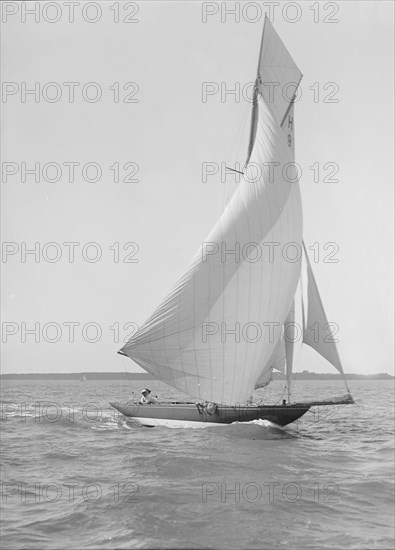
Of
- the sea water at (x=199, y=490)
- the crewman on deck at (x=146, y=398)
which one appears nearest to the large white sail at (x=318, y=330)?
the sea water at (x=199, y=490)

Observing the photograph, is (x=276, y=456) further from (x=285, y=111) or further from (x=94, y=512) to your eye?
(x=285, y=111)

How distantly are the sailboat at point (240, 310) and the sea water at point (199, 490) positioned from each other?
1.49m

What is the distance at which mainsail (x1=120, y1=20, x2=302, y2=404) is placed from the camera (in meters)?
21.9

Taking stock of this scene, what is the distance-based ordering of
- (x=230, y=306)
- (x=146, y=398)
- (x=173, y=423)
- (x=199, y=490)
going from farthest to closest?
(x=146, y=398)
(x=173, y=423)
(x=230, y=306)
(x=199, y=490)

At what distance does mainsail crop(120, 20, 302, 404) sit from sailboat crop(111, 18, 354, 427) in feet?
0.12

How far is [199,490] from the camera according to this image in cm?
1258

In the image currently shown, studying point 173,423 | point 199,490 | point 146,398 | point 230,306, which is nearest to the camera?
point 199,490

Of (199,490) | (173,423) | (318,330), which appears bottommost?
(173,423)

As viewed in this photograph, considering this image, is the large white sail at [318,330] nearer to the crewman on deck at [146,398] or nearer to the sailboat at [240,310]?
the sailboat at [240,310]

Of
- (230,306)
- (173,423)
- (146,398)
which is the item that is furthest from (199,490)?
(146,398)

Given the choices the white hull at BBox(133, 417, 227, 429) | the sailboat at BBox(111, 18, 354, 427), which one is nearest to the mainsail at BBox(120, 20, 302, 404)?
the sailboat at BBox(111, 18, 354, 427)

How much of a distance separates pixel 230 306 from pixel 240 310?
0.39 meters

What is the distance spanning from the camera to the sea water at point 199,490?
936 centimetres

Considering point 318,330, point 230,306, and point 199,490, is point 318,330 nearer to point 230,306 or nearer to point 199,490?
point 230,306
